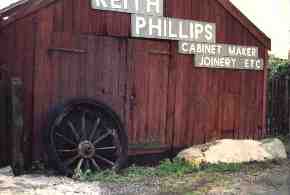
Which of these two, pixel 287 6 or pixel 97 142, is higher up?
pixel 287 6

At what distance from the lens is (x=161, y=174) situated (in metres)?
9.21

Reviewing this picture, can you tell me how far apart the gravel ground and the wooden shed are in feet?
2.03

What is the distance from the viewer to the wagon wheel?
8.90 m

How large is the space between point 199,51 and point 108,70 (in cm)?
213

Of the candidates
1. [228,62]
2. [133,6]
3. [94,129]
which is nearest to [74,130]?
[94,129]

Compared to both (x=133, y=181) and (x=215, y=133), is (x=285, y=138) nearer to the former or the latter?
(x=215, y=133)

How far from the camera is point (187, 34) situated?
1074 centimetres

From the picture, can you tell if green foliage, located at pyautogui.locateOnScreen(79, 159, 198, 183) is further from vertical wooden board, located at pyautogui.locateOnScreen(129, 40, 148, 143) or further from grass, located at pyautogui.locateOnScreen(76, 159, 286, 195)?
vertical wooden board, located at pyautogui.locateOnScreen(129, 40, 148, 143)

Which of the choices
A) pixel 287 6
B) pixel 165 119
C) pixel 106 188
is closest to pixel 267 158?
pixel 165 119

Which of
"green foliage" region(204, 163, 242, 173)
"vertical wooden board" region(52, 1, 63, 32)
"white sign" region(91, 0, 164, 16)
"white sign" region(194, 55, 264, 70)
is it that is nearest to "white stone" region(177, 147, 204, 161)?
→ "green foliage" region(204, 163, 242, 173)

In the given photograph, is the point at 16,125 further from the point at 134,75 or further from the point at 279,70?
the point at 279,70

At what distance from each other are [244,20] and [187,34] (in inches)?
61.2

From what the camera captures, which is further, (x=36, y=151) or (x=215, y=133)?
(x=215, y=133)

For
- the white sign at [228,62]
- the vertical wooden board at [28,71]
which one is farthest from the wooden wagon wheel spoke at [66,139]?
the white sign at [228,62]
